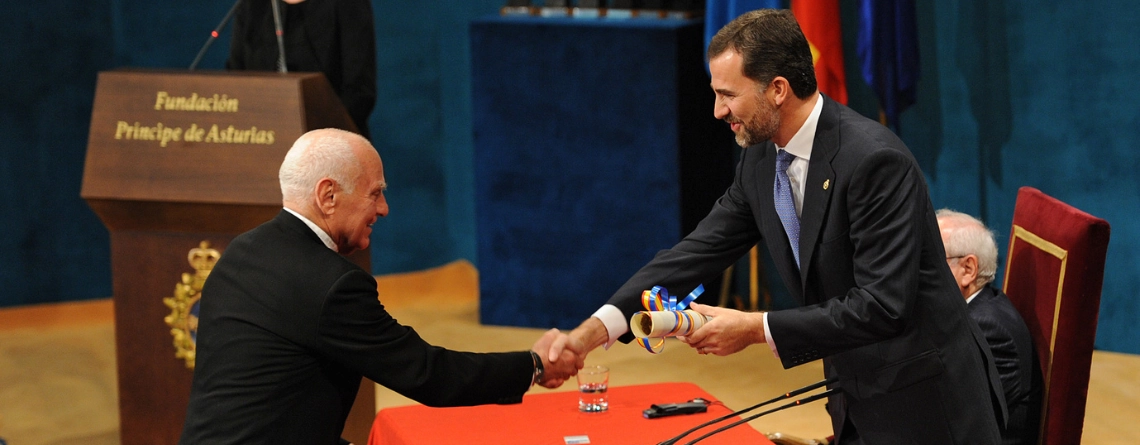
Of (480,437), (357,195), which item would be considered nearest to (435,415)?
(480,437)

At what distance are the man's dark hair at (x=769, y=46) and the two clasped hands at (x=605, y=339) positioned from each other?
0.48 meters

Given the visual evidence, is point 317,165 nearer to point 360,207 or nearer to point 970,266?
point 360,207

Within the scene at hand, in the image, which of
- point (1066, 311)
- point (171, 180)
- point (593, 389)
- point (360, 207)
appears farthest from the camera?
point (171, 180)

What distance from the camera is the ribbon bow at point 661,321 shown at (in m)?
2.57

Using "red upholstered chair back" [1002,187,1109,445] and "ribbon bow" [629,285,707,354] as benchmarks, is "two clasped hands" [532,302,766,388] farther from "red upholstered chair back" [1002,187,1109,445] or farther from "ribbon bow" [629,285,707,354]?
"red upholstered chair back" [1002,187,1109,445]

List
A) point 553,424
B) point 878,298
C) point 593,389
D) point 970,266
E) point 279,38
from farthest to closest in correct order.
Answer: point 279,38 < point 970,266 < point 593,389 < point 553,424 < point 878,298

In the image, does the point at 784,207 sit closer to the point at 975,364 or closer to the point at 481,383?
the point at 975,364

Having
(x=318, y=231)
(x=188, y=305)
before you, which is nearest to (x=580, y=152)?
(x=188, y=305)

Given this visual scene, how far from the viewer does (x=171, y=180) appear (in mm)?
3941

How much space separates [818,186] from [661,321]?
41 centimetres

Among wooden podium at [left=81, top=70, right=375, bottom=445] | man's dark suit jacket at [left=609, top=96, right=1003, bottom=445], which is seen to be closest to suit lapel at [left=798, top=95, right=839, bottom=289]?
man's dark suit jacket at [left=609, top=96, right=1003, bottom=445]

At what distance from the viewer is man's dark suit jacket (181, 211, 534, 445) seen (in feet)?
8.25

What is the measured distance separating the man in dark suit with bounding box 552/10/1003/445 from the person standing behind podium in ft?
7.15

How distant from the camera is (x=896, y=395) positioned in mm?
2615
